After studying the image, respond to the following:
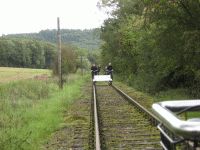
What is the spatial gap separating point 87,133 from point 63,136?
671 millimetres

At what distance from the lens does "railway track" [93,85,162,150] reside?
11.0 m

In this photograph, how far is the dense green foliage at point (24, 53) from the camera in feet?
550

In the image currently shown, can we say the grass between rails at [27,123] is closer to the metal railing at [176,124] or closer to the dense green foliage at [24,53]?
the metal railing at [176,124]

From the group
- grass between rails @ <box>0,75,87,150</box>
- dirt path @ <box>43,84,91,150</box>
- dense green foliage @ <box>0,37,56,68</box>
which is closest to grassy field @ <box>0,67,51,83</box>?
grass between rails @ <box>0,75,87,150</box>

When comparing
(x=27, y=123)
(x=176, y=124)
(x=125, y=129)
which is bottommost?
(x=27, y=123)

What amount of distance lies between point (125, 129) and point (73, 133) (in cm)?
150

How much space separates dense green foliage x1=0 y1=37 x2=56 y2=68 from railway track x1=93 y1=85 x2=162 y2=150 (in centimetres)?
14771

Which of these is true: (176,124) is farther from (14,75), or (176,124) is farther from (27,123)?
(14,75)

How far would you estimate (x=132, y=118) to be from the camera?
16109mm

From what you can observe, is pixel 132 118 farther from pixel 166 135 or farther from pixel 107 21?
pixel 107 21

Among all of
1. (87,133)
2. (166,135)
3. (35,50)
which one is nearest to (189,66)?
(87,133)

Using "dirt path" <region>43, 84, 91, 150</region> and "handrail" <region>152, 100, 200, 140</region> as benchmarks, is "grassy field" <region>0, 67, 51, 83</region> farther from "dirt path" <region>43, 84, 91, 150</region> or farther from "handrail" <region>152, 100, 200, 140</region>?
"handrail" <region>152, 100, 200, 140</region>

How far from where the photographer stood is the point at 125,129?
542 inches

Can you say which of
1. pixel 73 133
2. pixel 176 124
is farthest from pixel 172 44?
pixel 176 124
